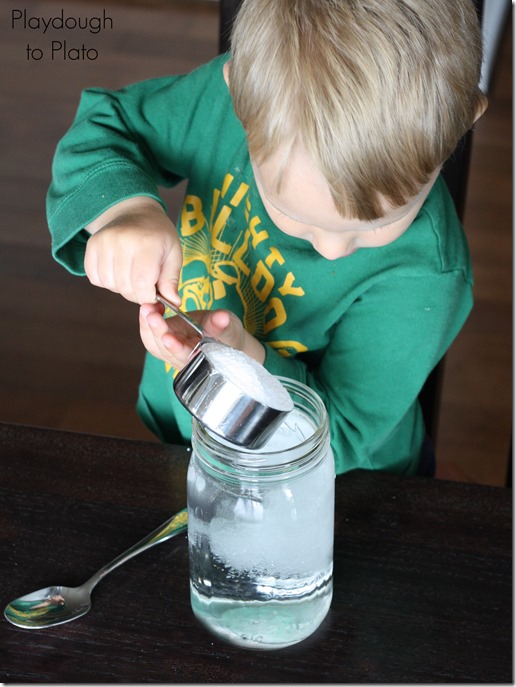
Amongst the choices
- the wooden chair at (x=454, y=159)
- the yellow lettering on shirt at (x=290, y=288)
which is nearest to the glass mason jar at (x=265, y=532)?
the yellow lettering on shirt at (x=290, y=288)

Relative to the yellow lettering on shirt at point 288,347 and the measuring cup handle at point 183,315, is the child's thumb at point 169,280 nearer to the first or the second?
the measuring cup handle at point 183,315

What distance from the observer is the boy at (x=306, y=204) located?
0.55m

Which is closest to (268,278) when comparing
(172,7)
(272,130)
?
(272,130)

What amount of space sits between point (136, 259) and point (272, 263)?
0.19 m

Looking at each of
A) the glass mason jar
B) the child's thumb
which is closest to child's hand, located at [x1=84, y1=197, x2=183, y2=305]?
the child's thumb

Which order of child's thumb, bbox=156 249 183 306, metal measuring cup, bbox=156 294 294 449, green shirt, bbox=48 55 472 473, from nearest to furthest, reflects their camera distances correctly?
metal measuring cup, bbox=156 294 294 449 < child's thumb, bbox=156 249 183 306 < green shirt, bbox=48 55 472 473

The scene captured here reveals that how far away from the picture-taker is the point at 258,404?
20.1 inches

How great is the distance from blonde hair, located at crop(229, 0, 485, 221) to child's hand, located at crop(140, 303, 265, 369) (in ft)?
0.35

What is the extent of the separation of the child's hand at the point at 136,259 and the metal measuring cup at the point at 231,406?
0.31 feet

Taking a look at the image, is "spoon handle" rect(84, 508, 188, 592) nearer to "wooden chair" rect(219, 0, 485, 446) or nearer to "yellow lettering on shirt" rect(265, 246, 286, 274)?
"yellow lettering on shirt" rect(265, 246, 286, 274)

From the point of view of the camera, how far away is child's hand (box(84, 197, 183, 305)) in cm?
61

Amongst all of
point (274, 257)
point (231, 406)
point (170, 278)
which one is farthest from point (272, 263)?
point (231, 406)

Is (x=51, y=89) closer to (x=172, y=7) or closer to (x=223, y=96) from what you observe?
(x=172, y=7)

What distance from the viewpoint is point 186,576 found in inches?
23.7
